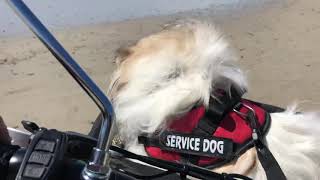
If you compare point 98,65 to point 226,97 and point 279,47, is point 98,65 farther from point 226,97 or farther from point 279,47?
point 226,97

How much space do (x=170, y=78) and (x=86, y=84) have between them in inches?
37.2

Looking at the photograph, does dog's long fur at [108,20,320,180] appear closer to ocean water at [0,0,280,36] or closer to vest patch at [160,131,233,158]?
vest patch at [160,131,233,158]

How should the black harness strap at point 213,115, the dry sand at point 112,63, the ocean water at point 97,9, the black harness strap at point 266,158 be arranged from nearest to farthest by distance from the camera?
the black harness strap at point 266,158 → the black harness strap at point 213,115 → the dry sand at point 112,63 → the ocean water at point 97,9

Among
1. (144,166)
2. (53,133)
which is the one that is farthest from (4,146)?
(144,166)

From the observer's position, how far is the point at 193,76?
1769 mm

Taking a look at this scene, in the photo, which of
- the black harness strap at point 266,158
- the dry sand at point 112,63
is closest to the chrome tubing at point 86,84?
the black harness strap at point 266,158

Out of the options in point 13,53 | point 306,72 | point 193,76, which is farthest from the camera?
point 13,53

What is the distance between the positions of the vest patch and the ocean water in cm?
369

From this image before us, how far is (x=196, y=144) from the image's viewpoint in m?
1.67

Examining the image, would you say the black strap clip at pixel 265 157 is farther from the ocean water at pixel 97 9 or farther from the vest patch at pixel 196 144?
the ocean water at pixel 97 9

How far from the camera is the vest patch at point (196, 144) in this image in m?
1.64

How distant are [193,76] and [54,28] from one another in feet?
11.9

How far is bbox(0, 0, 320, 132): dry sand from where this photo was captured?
3.88 m

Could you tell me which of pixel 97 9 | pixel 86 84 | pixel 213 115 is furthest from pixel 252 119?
pixel 97 9
